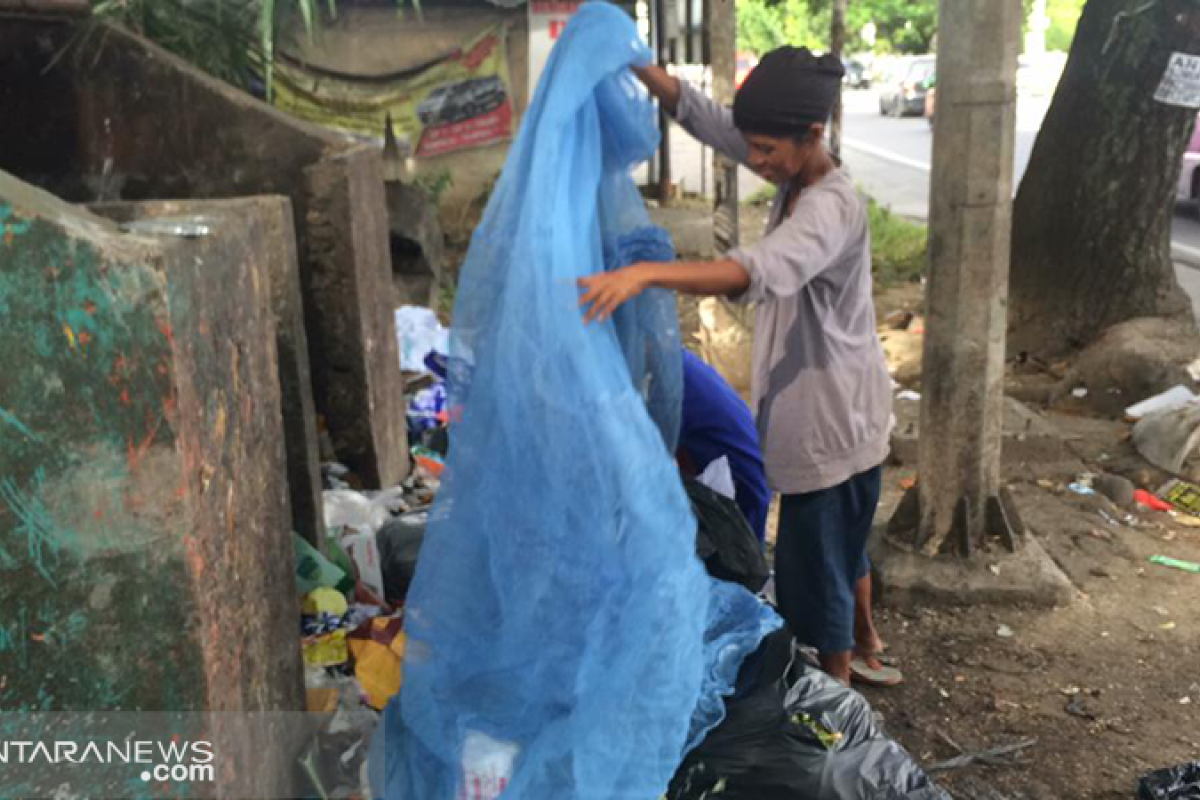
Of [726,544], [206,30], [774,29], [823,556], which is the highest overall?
[774,29]

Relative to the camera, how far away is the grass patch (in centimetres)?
887

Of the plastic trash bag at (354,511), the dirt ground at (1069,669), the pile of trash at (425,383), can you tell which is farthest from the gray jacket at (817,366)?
the pile of trash at (425,383)

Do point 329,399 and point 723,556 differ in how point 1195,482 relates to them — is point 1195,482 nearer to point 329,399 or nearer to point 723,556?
point 723,556

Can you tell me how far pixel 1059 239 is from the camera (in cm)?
608

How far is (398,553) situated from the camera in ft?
10.4

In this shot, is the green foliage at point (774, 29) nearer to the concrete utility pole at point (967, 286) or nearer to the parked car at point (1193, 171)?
the parked car at point (1193, 171)

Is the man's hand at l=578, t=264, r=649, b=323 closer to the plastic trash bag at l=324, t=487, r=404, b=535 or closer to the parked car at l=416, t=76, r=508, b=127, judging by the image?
the plastic trash bag at l=324, t=487, r=404, b=535

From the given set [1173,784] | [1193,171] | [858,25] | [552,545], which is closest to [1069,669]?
[1173,784]

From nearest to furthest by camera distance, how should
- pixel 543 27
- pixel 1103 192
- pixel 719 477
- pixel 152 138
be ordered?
1. pixel 719 477
2. pixel 152 138
3. pixel 1103 192
4. pixel 543 27

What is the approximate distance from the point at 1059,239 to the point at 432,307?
144 inches

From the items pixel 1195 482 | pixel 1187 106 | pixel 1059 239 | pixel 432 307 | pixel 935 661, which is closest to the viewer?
pixel 935 661

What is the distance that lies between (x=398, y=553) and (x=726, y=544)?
1093mm

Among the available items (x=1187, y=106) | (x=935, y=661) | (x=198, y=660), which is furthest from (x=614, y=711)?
(x=1187, y=106)

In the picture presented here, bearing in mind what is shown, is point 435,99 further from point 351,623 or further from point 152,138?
point 351,623
